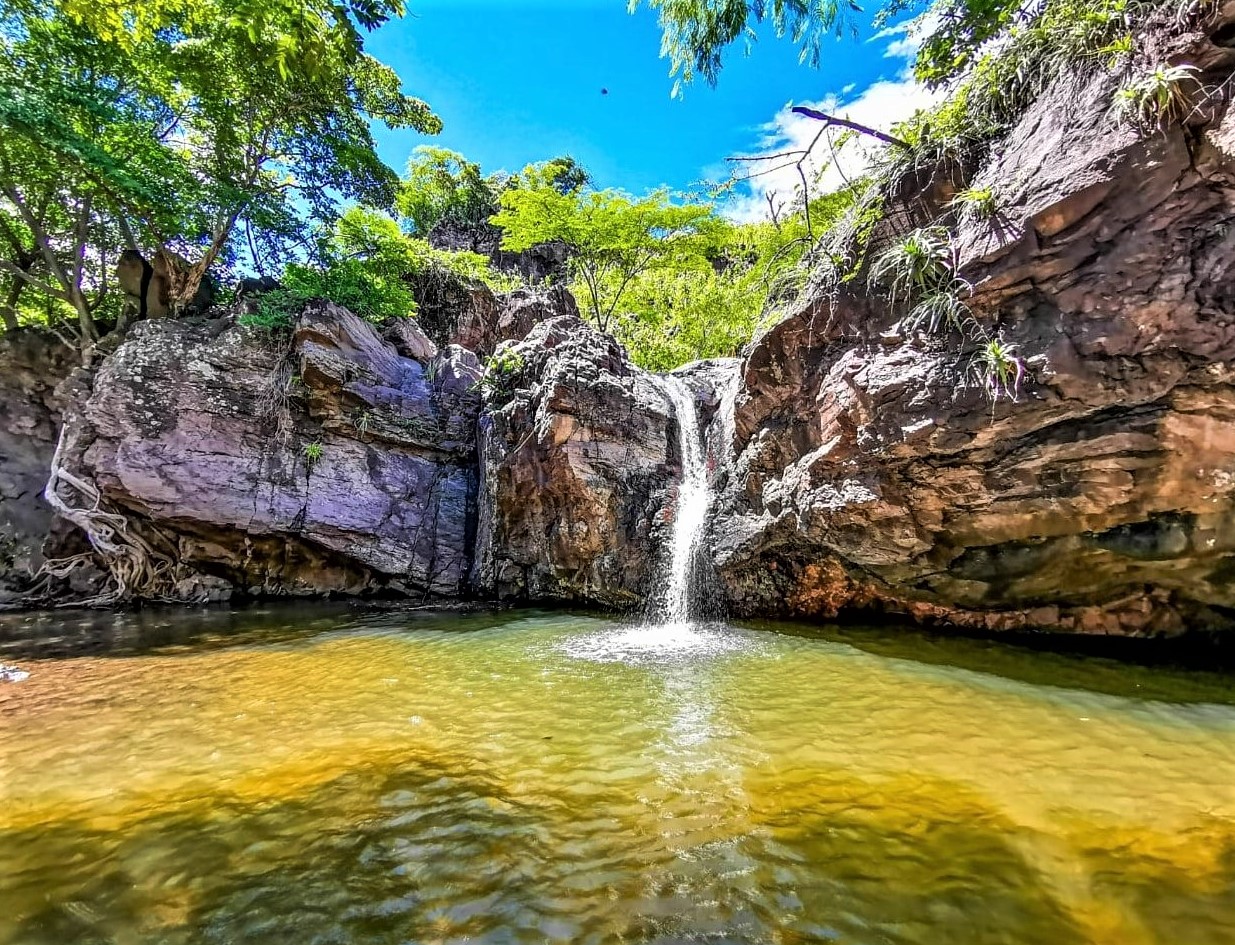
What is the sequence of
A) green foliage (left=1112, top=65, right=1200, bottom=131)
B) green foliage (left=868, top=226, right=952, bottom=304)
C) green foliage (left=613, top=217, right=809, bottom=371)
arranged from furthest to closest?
green foliage (left=613, top=217, right=809, bottom=371) < green foliage (left=868, top=226, right=952, bottom=304) < green foliage (left=1112, top=65, right=1200, bottom=131)

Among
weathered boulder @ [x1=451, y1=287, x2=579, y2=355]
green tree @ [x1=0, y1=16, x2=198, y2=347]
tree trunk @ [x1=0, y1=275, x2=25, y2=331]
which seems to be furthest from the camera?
weathered boulder @ [x1=451, y1=287, x2=579, y2=355]

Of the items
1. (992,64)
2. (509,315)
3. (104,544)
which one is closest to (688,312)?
(509,315)

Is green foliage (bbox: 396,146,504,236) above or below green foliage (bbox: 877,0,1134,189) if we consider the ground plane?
above

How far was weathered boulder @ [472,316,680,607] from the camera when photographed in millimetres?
9250

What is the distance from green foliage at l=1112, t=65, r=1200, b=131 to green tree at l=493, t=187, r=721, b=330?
1116 centimetres

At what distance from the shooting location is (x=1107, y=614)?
20.3 feet

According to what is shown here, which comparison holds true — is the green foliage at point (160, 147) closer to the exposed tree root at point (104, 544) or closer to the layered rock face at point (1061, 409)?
the exposed tree root at point (104, 544)

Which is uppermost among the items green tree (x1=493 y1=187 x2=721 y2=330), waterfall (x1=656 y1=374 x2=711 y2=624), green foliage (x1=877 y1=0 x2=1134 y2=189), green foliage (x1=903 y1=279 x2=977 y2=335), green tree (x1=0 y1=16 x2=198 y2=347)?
green tree (x1=493 y1=187 x2=721 y2=330)

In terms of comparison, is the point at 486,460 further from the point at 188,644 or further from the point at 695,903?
the point at 695,903

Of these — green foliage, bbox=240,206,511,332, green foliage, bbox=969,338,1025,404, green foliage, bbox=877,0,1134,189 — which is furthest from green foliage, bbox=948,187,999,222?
green foliage, bbox=240,206,511,332

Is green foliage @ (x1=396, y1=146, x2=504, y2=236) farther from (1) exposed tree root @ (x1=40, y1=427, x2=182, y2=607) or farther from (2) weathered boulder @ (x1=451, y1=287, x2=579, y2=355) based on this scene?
(1) exposed tree root @ (x1=40, y1=427, x2=182, y2=607)

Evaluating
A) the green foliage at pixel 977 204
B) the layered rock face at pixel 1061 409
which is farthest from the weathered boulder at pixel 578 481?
the green foliage at pixel 977 204

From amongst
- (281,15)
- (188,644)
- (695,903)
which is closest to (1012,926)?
(695,903)

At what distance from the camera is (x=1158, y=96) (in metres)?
4.38
